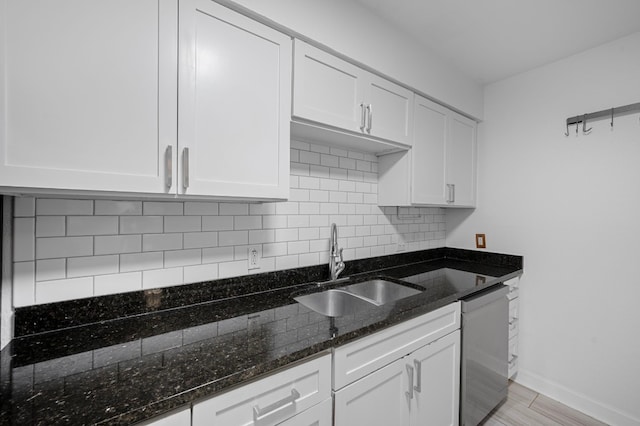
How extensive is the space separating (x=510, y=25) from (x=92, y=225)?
250 centimetres

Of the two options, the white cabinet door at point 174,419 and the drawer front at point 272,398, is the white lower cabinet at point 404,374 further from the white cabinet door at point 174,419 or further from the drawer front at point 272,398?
the white cabinet door at point 174,419

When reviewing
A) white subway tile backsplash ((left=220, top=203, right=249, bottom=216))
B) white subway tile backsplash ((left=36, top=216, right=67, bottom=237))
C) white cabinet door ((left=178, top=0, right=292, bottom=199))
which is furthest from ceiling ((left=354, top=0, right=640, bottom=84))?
white subway tile backsplash ((left=36, top=216, right=67, bottom=237))

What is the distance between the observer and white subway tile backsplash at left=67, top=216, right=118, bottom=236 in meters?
1.08

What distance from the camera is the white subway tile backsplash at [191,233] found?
1.04 metres

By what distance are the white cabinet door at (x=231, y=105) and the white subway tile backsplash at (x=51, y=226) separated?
50 cm

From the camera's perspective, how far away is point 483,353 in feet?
5.87

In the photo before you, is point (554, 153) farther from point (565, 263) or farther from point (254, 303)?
point (254, 303)

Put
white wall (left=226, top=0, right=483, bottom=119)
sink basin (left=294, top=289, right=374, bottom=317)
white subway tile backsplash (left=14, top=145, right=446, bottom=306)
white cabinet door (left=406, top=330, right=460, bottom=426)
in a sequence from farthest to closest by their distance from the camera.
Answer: sink basin (left=294, top=289, right=374, bottom=317) < white cabinet door (left=406, top=330, right=460, bottom=426) < white wall (left=226, top=0, right=483, bottom=119) < white subway tile backsplash (left=14, top=145, right=446, bottom=306)

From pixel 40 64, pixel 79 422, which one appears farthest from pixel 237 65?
pixel 79 422

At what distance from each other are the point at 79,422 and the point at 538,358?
2881mm

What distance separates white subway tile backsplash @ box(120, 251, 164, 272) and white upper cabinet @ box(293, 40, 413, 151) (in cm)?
91

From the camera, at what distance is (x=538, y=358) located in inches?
87.9

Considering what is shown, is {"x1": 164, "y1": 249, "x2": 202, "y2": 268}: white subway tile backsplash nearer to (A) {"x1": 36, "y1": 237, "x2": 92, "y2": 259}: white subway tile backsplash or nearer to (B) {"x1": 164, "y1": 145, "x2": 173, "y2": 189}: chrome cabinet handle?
(A) {"x1": 36, "y1": 237, "x2": 92, "y2": 259}: white subway tile backsplash

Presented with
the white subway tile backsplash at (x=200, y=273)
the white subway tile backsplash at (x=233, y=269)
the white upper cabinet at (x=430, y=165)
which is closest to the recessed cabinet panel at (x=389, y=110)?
the white upper cabinet at (x=430, y=165)
